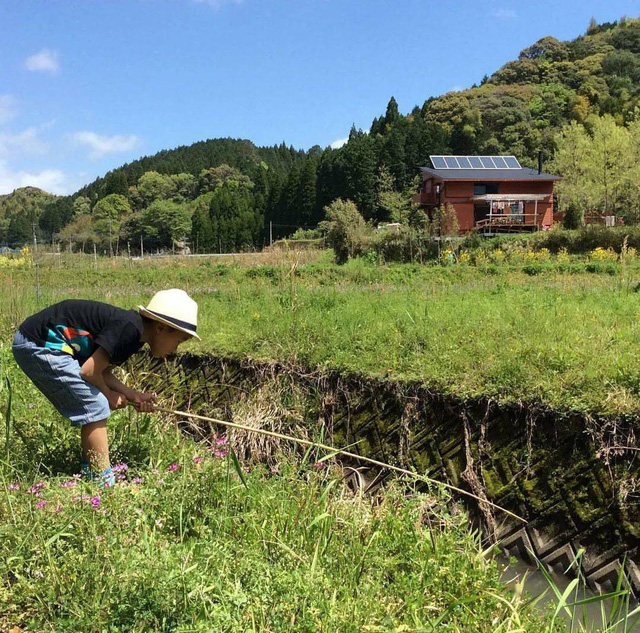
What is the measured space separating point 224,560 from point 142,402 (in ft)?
4.38

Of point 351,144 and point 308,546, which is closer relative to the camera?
point 308,546

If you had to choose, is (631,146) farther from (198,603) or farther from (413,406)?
(198,603)

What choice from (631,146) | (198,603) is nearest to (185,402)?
(198,603)

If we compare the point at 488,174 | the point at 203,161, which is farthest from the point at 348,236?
the point at 203,161

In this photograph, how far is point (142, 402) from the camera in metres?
3.17

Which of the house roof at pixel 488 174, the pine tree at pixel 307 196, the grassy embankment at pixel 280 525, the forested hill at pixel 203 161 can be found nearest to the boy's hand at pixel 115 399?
the grassy embankment at pixel 280 525

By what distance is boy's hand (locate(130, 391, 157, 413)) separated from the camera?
10.3 feet

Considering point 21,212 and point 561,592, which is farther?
point 21,212

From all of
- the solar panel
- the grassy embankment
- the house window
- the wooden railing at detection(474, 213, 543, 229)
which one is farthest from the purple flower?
the solar panel

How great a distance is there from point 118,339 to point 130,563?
1.25 m

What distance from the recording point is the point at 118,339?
2855 millimetres

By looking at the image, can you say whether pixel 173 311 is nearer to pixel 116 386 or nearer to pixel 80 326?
pixel 80 326

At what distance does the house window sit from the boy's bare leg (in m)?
33.7

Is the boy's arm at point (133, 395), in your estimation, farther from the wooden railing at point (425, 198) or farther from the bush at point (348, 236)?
the wooden railing at point (425, 198)
